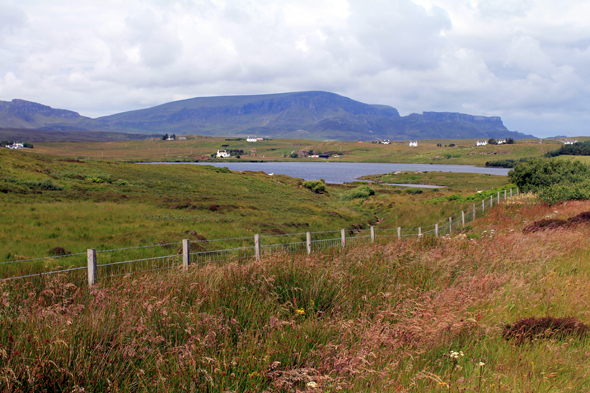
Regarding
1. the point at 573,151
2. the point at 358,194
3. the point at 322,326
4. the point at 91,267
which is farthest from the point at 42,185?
the point at 573,151

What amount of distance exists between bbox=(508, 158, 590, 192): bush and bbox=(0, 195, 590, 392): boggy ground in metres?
32.5

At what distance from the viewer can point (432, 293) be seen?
6.21 meters

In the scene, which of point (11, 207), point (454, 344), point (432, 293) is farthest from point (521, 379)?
point (11, 207)

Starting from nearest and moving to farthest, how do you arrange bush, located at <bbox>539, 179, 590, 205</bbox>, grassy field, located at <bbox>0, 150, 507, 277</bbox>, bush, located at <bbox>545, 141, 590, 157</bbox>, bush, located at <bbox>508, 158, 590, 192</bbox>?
1. grassy field, located at <bbox>0, 150, 507, 277</bbox>
2. bush, located at <bbox>539, 179, 590, 205</bbox>
3. bush, located at <bbox>508, 158, 590, 192</bbox>
4. bush, located at <bbox>545, 141, 590, 157</bbox>

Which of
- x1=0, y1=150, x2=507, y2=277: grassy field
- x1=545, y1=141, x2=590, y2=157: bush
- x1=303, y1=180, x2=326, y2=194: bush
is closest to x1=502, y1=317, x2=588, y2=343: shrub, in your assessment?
x1=0, y1=150, x2=507, y2=277: grassy field

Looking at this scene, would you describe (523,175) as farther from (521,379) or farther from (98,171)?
(98,171)

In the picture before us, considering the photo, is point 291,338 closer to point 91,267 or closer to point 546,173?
point 91,267

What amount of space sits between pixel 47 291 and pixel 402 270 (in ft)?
18.4

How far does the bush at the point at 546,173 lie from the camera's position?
34125 millimetres

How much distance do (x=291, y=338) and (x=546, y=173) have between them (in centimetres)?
4015

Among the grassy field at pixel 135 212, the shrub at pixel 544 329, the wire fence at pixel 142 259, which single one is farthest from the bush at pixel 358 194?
the shrub at pixel 544 329

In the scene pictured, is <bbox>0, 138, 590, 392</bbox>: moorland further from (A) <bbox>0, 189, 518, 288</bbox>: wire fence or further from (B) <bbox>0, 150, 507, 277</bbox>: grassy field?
(B) <bbox>0, 150, 507, 277</bbox>: grassy field

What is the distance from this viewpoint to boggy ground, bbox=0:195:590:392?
3.50 m

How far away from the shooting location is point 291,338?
4.14 m
